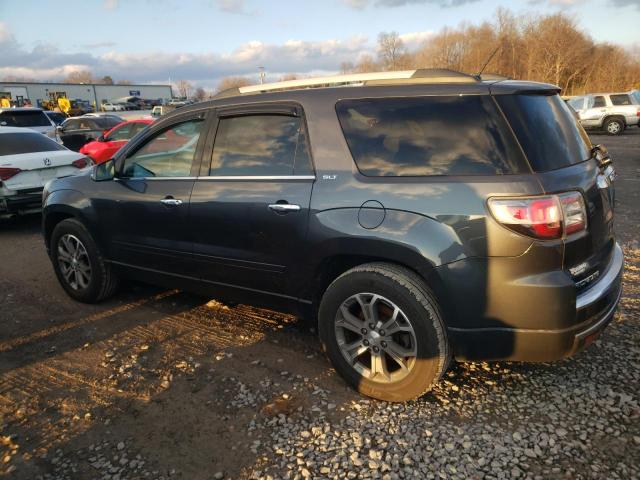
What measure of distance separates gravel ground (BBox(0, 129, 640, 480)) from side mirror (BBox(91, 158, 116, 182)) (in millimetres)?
1277

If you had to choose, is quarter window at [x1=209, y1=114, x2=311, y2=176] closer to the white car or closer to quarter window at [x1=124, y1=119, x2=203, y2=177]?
quarter window at [x1=124, y1=119, x2=203, y2=177]

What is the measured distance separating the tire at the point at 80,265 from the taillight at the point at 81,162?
3.65 metres

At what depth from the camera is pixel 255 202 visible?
3.17 meters

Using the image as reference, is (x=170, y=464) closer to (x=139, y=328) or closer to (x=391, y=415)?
(x=391, y=415)

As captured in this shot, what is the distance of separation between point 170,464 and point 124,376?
3.37 ft

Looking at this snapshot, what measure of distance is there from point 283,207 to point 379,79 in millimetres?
993

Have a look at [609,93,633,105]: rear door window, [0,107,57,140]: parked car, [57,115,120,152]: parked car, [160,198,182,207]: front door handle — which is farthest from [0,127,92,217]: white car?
[609,93,633,105]: rear door window

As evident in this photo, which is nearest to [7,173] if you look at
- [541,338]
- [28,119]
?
[541,338]

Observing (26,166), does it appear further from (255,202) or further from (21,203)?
(255,202)

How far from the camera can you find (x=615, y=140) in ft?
61.5

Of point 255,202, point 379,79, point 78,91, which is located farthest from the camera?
point 78,91

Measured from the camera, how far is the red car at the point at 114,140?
1155 centimetres

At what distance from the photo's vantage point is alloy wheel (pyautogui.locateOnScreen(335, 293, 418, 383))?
2.74 metres

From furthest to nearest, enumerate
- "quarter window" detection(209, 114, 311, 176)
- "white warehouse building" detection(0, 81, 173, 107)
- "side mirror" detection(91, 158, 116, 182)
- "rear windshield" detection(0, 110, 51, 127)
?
1. "white warehouse building" detection(0, 81, 173, 107)
2. "rear windshield" detection(0, 110, 51, 127)
3. "side mirror" detection(91, 158, 116, 182)
4. "quarter window" detection(209, 114, 311, 176)
